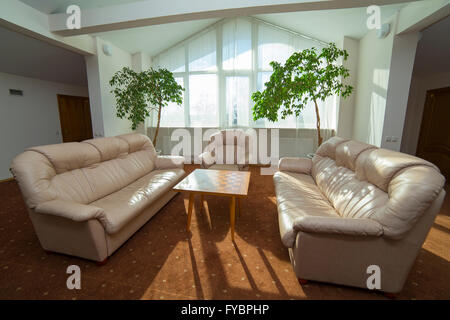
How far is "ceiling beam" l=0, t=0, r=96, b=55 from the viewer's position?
2288mm

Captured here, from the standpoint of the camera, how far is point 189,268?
1.65 meters

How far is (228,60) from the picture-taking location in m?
4.66

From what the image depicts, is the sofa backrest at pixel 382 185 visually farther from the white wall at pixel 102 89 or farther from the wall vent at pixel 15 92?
the wall vent at pixel 15 92

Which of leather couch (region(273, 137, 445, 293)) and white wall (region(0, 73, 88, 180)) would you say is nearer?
leather couch (region(273, 137, 445, 293))

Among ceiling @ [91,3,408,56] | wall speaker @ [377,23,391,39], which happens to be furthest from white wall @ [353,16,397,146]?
ceiling @ [91,3,408,56]

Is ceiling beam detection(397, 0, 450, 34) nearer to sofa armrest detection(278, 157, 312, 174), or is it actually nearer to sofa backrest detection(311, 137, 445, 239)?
sofa backrest detection(311, 137, 445, 239)

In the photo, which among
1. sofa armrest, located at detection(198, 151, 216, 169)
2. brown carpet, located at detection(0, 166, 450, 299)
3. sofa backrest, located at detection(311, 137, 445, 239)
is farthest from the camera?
Result: sofa armrest, located at detection(198, 151, 216, 169)

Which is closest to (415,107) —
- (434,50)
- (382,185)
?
(434,50)

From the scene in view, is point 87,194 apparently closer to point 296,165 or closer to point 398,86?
point 296,165

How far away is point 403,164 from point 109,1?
3.90m

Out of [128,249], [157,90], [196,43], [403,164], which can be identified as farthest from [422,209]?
[196,43]

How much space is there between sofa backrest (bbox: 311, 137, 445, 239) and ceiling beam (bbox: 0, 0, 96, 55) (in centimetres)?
405

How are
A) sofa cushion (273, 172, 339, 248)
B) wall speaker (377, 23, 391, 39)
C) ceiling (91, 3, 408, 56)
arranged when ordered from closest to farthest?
sofa cushion (273, 172, 339, 248)
wall speaker (377, 23, 391, 39)
ceiling (91, 3, 408, 56)

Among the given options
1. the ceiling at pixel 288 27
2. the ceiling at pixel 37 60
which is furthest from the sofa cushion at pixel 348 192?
the ceiling at pixel 37 60
